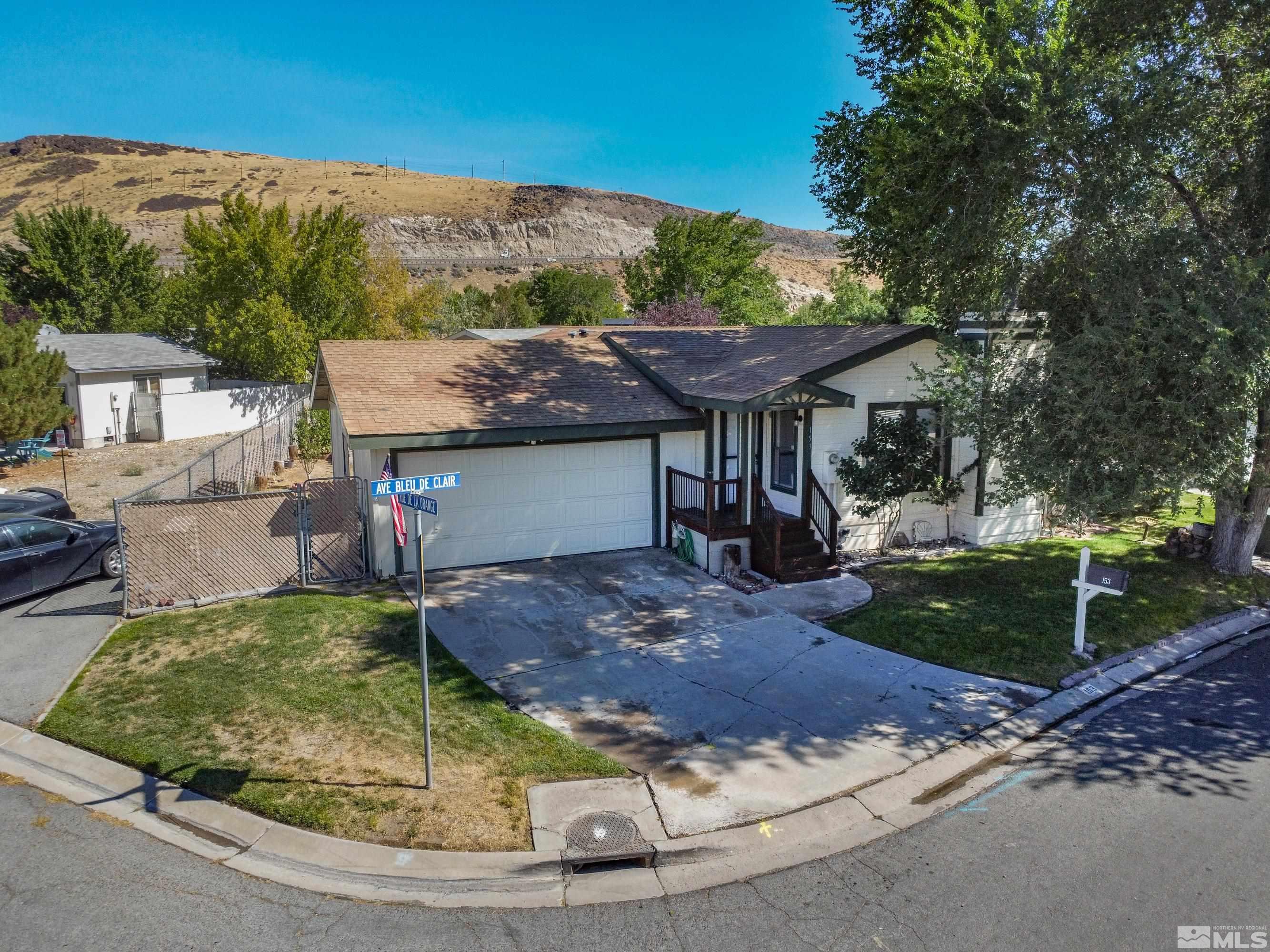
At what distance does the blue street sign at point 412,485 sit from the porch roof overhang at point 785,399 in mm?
6401

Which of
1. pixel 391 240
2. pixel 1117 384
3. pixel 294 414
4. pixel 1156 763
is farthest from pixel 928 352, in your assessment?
pixel 391 240

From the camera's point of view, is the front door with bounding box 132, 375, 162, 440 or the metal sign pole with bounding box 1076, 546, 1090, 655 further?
the front door with bounding box 132, 375, 162, 440

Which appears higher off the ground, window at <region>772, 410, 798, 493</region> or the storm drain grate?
window at <region>772, 410, 798, 493</region>

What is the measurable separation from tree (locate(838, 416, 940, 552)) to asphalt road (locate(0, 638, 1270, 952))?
7294 millimetres

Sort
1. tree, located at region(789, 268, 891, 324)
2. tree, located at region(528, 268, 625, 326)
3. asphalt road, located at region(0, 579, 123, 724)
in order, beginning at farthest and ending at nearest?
tree, located at region(528, 268, 625, 326) < tree, located at region(789, 268, 891, 324) < asphalt road, located at region(0, 579, 123, 724)

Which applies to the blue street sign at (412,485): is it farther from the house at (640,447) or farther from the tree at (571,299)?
the tree at (571,299)

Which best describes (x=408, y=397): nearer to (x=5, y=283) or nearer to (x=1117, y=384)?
(x=1117, y=384)

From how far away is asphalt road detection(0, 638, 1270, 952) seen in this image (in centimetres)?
499

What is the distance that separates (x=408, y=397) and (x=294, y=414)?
16.2m

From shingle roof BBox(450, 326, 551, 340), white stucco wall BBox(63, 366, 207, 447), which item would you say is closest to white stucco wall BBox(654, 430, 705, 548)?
shingle roof BBox(450, 326, 551, 340)

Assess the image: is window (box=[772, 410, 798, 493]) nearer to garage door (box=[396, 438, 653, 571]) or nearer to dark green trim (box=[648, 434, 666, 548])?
dark green trim (box=[648, 434, 666, 548])

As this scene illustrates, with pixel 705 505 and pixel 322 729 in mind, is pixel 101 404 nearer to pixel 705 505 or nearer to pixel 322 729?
pixel 705 505

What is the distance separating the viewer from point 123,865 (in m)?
5.69

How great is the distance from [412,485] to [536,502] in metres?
6.55
